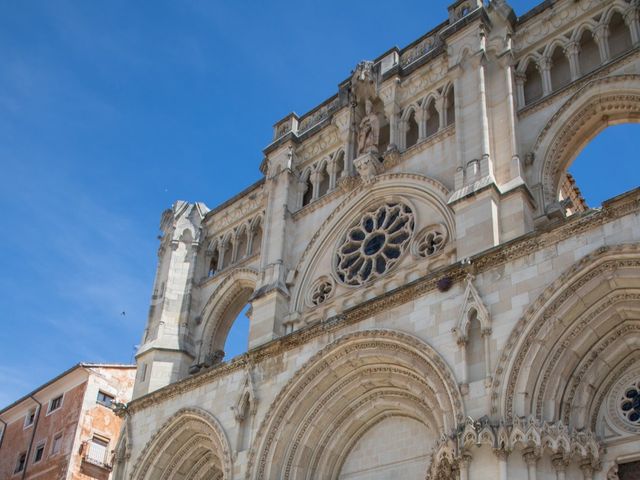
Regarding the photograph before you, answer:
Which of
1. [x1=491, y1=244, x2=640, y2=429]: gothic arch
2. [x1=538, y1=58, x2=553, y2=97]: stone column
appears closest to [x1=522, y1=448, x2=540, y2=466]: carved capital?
[x1=491, y1=244, x2=640, y2=429]: gothic arch

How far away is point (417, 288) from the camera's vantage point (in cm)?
1791

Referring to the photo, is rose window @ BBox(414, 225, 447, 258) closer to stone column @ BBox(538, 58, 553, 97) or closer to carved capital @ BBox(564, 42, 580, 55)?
stone column @ BBox(538, 58, 553, 97)

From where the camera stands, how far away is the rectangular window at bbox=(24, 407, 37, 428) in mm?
34375

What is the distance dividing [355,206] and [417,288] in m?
5.04

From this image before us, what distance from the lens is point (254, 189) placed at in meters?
26.6

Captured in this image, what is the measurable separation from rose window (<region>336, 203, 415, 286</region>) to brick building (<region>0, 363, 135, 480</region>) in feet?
41.1

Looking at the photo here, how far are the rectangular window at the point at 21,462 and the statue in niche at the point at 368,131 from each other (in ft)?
62.9

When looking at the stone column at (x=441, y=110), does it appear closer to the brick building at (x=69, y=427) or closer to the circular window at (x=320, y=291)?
the circular window at (x=320, y=291)

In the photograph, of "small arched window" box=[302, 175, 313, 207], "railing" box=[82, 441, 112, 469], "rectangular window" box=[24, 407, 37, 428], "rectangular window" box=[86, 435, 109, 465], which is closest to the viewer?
"small arched window" box=[302, 175, 313, 207]

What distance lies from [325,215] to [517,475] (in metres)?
10.5

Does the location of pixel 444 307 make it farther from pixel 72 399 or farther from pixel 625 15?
pixel 72 399

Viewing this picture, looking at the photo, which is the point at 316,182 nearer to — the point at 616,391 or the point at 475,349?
the point at 475,349

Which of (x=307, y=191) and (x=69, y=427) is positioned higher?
(x=307, y=191)

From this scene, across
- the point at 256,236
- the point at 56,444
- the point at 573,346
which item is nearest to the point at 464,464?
the point at 573,346
